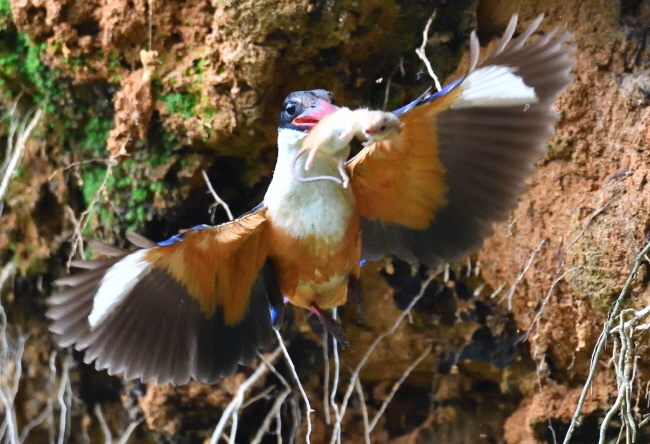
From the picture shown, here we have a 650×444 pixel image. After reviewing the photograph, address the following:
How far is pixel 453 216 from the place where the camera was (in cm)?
207

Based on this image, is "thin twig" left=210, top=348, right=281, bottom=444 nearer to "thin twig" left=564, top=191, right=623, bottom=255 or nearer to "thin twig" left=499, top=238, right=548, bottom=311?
"thin twig" left=499, top=238, right=548, bottom=311

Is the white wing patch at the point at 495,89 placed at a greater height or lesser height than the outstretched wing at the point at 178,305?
greater

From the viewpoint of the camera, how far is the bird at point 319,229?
1.75m

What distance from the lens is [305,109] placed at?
5.87 ft

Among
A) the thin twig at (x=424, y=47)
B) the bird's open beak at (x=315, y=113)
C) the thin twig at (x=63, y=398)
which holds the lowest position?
the thin twig at (x=63, y=398)

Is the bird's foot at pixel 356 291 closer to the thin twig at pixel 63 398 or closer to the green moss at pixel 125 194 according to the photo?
the green moss at pixel 125 194

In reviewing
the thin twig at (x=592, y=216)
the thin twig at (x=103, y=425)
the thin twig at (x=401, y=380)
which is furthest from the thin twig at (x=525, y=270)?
the thin twig at (x=103, y=425)

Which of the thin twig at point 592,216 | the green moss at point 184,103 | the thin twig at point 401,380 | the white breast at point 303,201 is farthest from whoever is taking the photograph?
the thin twig at point 401,380

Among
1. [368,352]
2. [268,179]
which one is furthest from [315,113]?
[368,352]

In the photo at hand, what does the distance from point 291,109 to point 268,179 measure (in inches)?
30.4

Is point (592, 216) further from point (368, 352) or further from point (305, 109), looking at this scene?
point (368, 352)

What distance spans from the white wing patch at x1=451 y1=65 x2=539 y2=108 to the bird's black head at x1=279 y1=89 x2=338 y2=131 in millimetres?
324

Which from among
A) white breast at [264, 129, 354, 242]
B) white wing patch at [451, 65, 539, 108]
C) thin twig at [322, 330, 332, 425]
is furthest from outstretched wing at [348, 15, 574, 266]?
thin twig at [322, 330, 332, 425]

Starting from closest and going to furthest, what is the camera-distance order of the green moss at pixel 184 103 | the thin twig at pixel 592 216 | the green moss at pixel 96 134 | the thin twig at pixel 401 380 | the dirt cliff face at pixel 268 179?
the thin twig at pixel 592 216
the dirt cliff face at pixel 268 179
the green moss at pixel 184 103
the green moss at pixel 96 134
the thin twig at pixel 401 380
